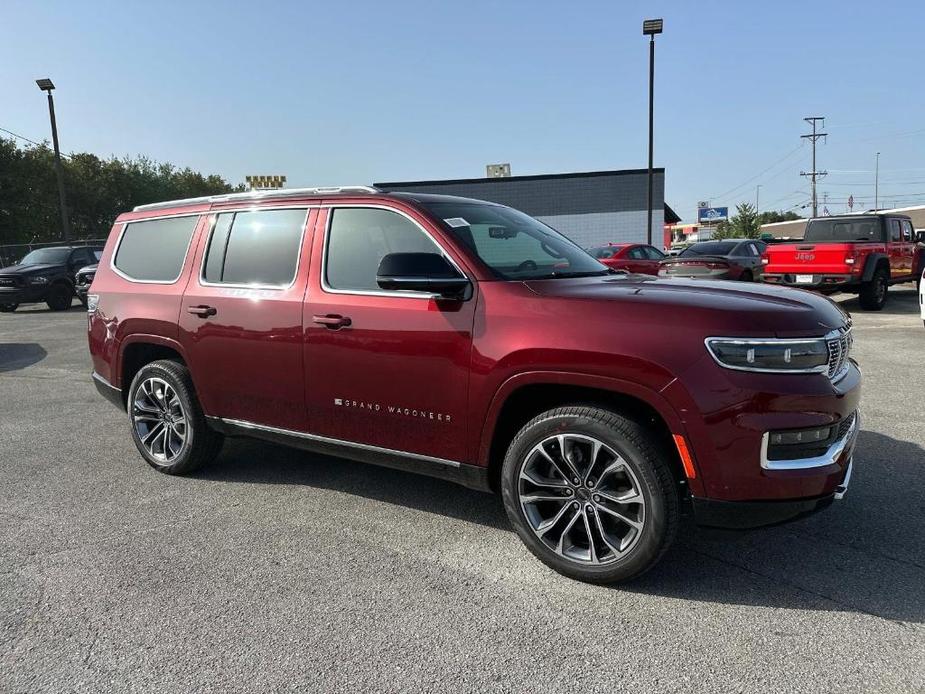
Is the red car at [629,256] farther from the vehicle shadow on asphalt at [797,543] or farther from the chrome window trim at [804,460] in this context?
the chrome window trim at [804,460]

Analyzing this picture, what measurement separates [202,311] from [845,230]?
13794 millimetres

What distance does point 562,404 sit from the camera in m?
3.16

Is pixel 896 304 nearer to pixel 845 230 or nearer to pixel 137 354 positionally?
pixel 845 230

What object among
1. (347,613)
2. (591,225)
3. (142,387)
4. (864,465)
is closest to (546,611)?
(347,613)

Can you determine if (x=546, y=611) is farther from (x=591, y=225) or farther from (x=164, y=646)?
(x=591, y=225)

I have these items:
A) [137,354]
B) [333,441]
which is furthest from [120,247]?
[333,441]

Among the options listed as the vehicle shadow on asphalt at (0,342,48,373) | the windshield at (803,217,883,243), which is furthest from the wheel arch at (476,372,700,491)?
the windshield at (803,217,883,243)

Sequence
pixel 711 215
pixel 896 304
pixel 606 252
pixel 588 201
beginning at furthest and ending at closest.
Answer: pixel 711 215, pixel 588 201, pixel 606 252, pixel 896 304

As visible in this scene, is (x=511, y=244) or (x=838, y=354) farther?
(x=511, y=244)

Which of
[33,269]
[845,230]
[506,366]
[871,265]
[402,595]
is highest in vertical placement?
[845,230]

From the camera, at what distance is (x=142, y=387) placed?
4.76m

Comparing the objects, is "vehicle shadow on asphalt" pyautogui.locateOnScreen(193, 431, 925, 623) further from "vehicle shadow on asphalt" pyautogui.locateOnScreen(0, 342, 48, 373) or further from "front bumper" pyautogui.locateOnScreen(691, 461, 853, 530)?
"vehicle shadow on asphalt" pyautogui.locateOnScreen(0, 342, 48, 373)

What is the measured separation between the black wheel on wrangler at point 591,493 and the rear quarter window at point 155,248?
284cm

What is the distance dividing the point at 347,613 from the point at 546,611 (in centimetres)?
85
